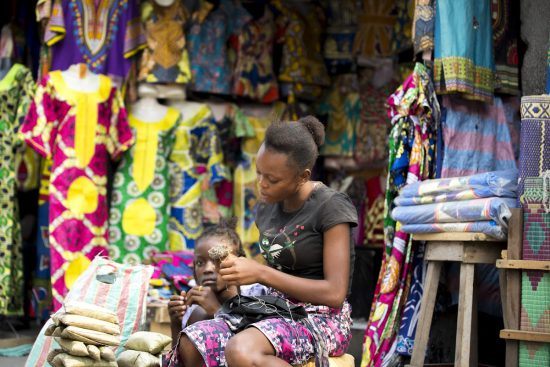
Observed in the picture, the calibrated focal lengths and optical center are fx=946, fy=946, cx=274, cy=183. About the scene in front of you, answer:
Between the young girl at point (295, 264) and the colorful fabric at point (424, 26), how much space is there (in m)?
1.87

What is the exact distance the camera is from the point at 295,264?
379cm

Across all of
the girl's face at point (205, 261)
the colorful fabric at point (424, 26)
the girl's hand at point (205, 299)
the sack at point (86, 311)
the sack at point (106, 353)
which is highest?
the colorful fabric at point (424, 26)

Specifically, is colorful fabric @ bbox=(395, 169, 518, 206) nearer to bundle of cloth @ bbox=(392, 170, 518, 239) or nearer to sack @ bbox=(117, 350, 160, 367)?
bundle of cloth @ bbox=(392, 170, 518, 239)

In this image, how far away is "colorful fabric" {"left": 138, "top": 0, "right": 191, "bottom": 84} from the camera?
7414 millimetres

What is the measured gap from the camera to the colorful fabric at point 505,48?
5.76 m

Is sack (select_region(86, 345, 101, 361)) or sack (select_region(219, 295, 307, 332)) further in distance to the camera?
sack (select_region(86, 345, 101, 361))

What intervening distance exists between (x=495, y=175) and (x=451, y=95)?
3.14ft

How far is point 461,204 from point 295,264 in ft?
4.98

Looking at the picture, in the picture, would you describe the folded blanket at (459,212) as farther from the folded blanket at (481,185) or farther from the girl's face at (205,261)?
the girl's face at (205,261)

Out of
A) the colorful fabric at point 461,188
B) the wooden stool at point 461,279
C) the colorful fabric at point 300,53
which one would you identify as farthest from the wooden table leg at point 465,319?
the colorful fabric at point 300,53

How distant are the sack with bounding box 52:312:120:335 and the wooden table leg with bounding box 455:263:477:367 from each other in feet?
6.00

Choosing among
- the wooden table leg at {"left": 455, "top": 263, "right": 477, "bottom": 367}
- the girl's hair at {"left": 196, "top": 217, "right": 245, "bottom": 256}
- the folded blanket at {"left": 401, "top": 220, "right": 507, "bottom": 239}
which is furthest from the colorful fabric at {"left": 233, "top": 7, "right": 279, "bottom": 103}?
the wooden table leg at {"left": 455, "top": 263, "right": 477, "bottom": 367}

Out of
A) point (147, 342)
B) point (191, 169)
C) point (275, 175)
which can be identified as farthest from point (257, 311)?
point (191, 169)

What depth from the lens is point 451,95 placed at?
18.8ft
